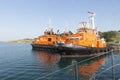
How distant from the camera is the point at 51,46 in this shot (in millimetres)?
61031

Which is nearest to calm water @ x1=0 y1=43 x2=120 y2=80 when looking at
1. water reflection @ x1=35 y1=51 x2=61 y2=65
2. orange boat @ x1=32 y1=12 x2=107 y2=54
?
water reflection @ x1=35 y1=51 x2=61 y2=65

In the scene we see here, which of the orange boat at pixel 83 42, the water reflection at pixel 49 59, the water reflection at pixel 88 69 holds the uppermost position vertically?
the orange boat at pixel 83 42

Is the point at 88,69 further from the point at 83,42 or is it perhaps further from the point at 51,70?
the point at 83,42

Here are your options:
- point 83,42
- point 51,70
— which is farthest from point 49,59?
point 51,70

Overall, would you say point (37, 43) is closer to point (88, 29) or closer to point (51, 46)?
point (51, 46)

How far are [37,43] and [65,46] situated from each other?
2920cm

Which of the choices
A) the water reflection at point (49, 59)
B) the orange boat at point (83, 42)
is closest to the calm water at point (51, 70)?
the water reflection at point (49, 59)

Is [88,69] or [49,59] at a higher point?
[49,59]

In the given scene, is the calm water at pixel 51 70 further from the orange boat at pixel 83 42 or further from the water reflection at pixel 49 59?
the orange boat at pixel 83 42

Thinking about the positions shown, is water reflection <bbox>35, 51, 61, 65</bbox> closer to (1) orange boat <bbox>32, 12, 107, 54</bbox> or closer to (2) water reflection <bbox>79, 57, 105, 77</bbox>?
(1) orange boat <bbox>32, 12, 107, 54</bbox>

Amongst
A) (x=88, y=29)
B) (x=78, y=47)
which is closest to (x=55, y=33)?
(x=88, y=29)

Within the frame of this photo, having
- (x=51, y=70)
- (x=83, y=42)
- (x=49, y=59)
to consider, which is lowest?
(x=51, y=70)

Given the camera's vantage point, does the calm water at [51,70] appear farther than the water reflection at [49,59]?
No

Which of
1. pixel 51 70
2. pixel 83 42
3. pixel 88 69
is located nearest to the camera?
pixel 88 69
